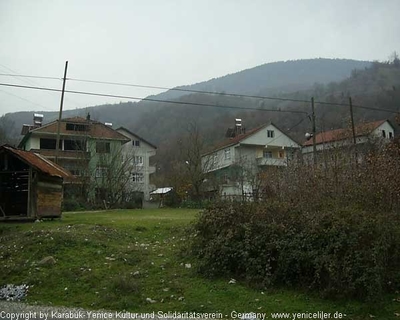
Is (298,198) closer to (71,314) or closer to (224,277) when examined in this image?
(224,277)

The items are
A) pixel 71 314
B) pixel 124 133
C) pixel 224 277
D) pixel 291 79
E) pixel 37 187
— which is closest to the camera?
pixel 71 314

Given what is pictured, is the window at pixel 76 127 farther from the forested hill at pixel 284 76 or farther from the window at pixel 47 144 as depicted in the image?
the forested hill at pixel 284 76

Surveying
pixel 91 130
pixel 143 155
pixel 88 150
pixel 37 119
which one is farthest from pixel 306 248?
pixel 37 119

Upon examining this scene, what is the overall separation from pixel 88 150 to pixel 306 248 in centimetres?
3318

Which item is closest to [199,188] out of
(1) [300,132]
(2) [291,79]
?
(1) [300,132]

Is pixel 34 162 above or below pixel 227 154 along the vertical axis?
below

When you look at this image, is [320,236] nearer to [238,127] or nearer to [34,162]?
[34,162]

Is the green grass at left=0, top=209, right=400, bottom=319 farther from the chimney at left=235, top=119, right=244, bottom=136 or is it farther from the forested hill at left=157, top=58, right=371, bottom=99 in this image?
the chimney at left=235, top=119, right=244, bottom=136

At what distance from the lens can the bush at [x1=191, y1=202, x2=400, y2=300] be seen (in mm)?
9180

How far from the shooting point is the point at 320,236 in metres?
10.1

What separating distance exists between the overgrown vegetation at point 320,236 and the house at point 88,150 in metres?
25.7

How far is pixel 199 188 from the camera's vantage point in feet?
132

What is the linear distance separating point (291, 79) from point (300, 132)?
60.9ft

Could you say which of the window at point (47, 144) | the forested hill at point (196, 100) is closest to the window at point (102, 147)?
the forested hill at point (196, 100)
